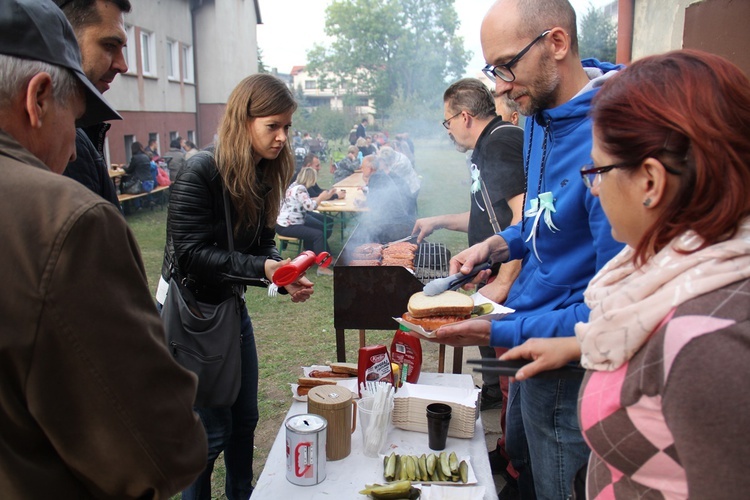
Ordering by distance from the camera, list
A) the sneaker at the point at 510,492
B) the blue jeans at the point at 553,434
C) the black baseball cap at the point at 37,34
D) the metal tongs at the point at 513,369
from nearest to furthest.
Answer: the black baseball cap at the point at 37,34 → the metal tongs at the point at 513,369 → the blue jeans at the point at 553,434 → the sneaker at the point at 510,492

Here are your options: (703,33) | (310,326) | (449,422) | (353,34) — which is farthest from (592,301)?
(353,34)

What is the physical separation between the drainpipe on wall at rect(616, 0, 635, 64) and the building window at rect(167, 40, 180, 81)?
19.1 meters

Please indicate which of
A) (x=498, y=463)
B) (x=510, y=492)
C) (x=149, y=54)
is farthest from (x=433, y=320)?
(x=149, y=54)

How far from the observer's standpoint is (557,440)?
80.5 inches

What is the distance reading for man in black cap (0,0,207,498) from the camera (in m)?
0.97

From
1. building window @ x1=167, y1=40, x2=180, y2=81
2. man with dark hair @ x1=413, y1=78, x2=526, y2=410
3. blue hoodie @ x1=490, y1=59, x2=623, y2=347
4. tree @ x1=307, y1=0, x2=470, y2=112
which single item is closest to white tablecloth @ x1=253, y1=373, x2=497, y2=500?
blue hoodie @ x1=490, y1=59, x2=623, y2=347

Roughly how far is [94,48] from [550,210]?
6.15ft

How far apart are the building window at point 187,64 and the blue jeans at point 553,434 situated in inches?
925

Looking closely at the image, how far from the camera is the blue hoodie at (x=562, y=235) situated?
6.22 feet

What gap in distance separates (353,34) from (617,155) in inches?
1751

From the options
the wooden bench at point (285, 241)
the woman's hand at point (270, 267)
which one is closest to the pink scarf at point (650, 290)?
the woman's hand at point (270, 267)

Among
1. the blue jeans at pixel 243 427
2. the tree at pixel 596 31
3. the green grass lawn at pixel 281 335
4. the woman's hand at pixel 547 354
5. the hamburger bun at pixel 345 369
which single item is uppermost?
the tree at pixel 596 31

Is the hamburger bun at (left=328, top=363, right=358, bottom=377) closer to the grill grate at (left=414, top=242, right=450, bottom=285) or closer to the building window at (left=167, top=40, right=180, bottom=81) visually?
the grill grate at (left=414, top=242, right=450, bottom=285)

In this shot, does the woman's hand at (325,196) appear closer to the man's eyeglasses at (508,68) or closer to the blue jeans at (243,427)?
the blue jeans at (243,427)
